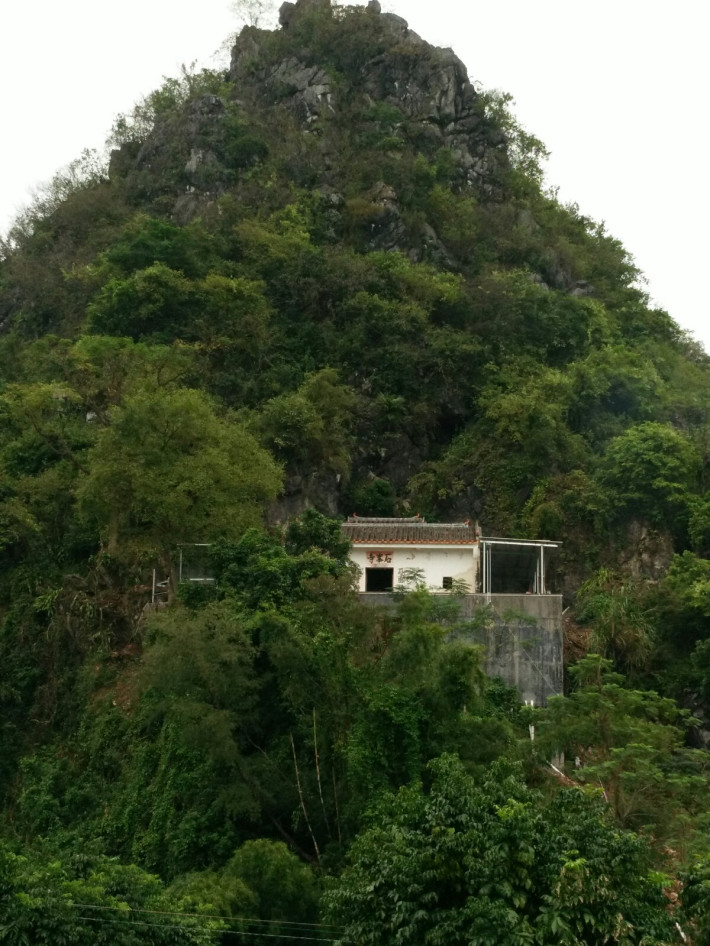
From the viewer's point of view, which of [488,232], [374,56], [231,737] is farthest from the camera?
[374,56]

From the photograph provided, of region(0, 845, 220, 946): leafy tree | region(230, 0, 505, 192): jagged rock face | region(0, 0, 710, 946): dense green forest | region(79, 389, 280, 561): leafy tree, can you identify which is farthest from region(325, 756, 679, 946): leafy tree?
region(230, 0, 505, 192): jagged rock face

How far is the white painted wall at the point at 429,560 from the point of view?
27859 millimetres

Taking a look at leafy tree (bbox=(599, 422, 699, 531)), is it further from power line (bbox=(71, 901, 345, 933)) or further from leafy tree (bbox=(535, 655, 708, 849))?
power line (bbox=(71, 901, 345, 933))

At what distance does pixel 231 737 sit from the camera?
2072 centimetres

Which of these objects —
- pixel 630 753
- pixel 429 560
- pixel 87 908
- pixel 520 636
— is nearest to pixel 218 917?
pixel 87 908

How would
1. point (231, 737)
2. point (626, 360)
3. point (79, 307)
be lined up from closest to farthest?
point (231, 737) → point (626, 360) → point (79, 307)

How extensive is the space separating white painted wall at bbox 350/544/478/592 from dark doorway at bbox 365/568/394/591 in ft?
0.52

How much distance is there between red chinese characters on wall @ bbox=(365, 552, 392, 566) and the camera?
28.0 metres

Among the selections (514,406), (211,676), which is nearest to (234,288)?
(514,406)

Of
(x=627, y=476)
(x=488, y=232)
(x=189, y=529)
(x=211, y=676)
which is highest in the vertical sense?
(x=488, y=232)

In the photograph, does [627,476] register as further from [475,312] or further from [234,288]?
[234,288]

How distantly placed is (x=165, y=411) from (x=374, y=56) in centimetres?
2645

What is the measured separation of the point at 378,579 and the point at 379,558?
1.60 feet

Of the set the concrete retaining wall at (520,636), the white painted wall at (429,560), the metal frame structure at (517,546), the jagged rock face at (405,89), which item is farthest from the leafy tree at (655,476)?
the jagged rock face at (405,89)
